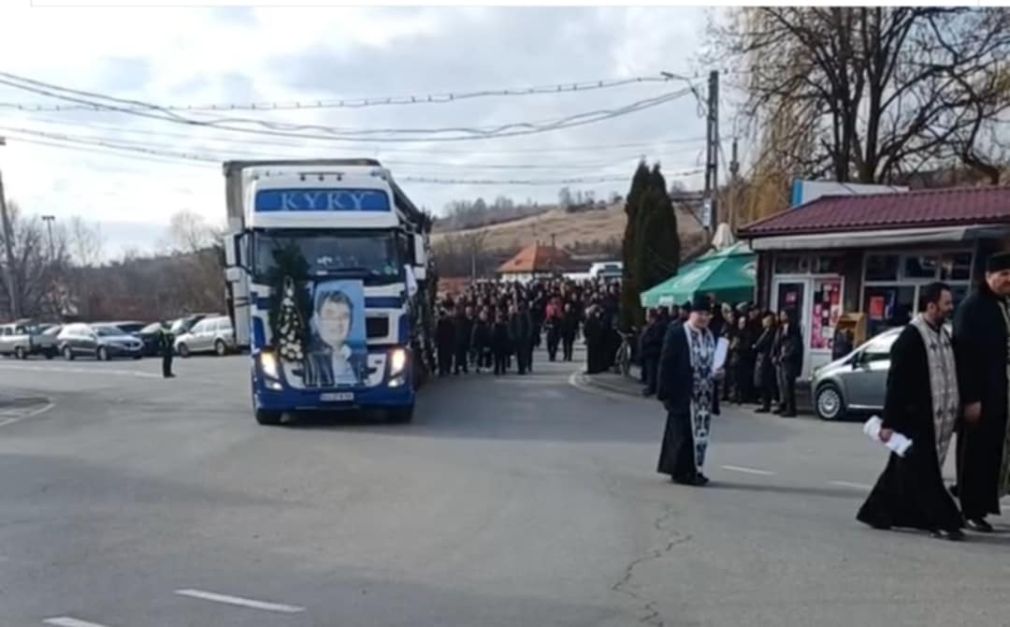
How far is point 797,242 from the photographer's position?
2264cm

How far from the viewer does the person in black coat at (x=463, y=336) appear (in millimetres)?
29656

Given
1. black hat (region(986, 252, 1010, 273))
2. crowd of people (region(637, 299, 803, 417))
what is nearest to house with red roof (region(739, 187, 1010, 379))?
crowd of people (region(637, 299, 803, 417))

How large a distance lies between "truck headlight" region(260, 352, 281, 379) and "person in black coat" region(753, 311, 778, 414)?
8.51 meters

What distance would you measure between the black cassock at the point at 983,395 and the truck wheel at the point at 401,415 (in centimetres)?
1009

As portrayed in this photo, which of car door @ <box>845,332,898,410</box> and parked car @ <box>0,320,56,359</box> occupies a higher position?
car door @ <box>845,332,898,410</box>

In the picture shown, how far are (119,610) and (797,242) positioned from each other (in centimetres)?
1843

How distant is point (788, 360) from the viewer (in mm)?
18359

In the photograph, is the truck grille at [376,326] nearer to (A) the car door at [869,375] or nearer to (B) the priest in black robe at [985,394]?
(A) the car door at [869,375]

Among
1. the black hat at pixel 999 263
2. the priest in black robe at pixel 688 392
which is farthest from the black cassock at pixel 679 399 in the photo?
the black hat at pixel 999 263

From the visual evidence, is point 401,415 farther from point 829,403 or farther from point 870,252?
point 870,252

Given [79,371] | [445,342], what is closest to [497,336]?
[445,342]

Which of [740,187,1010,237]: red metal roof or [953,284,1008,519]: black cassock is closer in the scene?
[953,284,1008,519]: black cassock

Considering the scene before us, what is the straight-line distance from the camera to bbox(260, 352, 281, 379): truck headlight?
16.4 meters

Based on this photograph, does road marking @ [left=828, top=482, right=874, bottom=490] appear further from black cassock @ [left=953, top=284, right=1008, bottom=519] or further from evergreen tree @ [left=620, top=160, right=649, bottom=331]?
evergreen tree @ [left=620, top=160, right=649, bottom=331]
